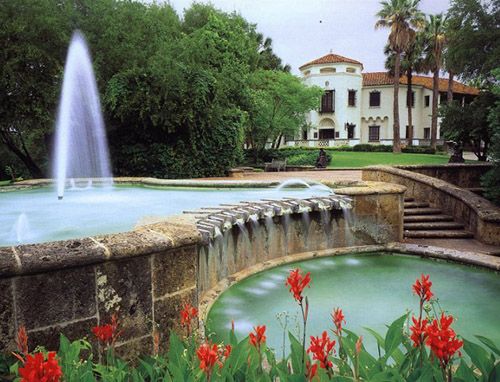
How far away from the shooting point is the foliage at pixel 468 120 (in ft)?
46.6

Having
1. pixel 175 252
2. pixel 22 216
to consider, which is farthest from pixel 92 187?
pixel 175 252

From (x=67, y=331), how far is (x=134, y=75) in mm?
17074

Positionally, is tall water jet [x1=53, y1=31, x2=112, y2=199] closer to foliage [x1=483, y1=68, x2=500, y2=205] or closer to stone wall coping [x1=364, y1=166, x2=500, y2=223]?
stone wall coping [x1=364, y1=166, x2=500, y2=223]

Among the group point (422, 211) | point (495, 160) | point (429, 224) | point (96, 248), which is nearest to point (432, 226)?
point (429, 224)

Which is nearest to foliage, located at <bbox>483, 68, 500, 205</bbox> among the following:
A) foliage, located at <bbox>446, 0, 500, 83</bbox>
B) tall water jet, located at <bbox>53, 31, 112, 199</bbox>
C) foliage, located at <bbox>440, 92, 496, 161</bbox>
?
foliage, located at <bbox>440, 92, 496, 161</bbox>

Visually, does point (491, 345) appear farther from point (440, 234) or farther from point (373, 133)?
point (373, 133)

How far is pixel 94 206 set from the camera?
30.5 ft

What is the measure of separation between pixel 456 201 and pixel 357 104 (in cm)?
4205

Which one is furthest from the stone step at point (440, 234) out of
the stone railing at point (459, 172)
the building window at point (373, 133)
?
the building window at point (373, 133)

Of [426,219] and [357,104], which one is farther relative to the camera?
[357,104]

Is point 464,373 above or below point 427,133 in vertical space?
below

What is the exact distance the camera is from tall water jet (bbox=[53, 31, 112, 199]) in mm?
19188

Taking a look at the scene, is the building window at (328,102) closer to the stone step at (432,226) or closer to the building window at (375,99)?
the building window at (375,99)

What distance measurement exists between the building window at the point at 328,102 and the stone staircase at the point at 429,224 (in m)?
40.0
